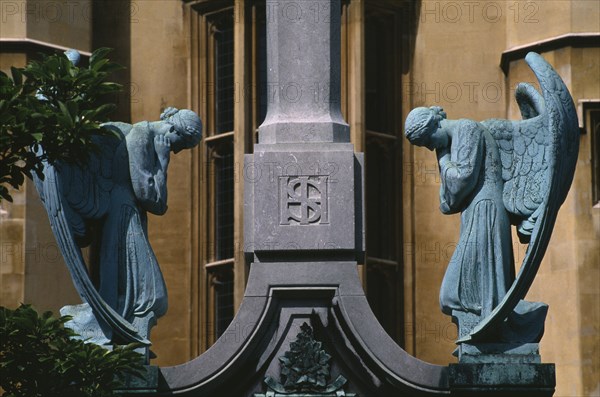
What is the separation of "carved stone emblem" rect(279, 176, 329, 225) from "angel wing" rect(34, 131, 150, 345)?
1163mm

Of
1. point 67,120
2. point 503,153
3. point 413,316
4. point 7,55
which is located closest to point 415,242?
point 413,316

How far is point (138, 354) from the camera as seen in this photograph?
1722 cm

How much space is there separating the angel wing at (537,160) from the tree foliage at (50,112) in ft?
9.33

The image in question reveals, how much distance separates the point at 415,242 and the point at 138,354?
13.2 meters

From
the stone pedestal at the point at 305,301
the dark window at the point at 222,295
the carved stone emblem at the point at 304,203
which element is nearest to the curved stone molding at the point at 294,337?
the stone pedestal at the point at 305,301

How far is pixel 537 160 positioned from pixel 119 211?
110 inches

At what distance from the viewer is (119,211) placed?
60.3ft

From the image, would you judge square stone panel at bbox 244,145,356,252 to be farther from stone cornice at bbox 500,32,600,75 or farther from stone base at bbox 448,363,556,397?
stone cornice at bbox 500,32,600,75

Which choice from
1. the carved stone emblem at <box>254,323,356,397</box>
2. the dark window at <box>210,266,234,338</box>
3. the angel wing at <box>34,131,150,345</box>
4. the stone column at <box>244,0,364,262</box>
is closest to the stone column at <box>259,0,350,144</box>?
the stone column at <box>244,0,364,262</box>

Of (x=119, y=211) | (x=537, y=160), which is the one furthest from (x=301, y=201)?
(x=537, y=160)

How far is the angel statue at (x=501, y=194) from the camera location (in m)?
18.1

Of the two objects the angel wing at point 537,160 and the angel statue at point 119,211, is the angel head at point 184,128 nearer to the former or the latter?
the angel statue at point 119,211

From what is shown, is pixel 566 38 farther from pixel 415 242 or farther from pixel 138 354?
pixel 138 354

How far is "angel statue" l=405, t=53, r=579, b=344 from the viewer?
59.3 feet
